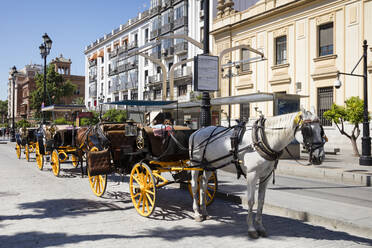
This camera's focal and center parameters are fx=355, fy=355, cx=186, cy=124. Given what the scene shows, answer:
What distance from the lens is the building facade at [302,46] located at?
20641mm

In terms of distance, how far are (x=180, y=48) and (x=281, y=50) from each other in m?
14.6

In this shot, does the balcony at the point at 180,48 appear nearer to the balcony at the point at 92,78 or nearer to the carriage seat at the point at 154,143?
the balcony at the point at 92,78

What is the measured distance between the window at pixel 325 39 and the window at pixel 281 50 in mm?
2812

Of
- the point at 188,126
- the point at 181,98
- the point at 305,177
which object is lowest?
the point at 305,177

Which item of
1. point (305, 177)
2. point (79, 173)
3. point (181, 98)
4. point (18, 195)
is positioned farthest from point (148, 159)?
point (181, 98)

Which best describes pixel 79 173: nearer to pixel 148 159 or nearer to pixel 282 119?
pixel 148 159

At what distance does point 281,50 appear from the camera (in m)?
25.5

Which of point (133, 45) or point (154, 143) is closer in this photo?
point (154, 143)

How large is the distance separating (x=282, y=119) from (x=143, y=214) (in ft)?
9.39

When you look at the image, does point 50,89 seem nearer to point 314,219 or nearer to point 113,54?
point 113,54

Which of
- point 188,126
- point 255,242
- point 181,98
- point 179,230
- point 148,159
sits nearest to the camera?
point 255,242

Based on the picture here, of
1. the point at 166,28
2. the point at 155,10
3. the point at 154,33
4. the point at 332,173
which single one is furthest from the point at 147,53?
the point at 332,173

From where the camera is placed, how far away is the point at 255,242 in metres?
4.76

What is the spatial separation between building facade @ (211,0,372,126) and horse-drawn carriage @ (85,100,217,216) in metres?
13.9
